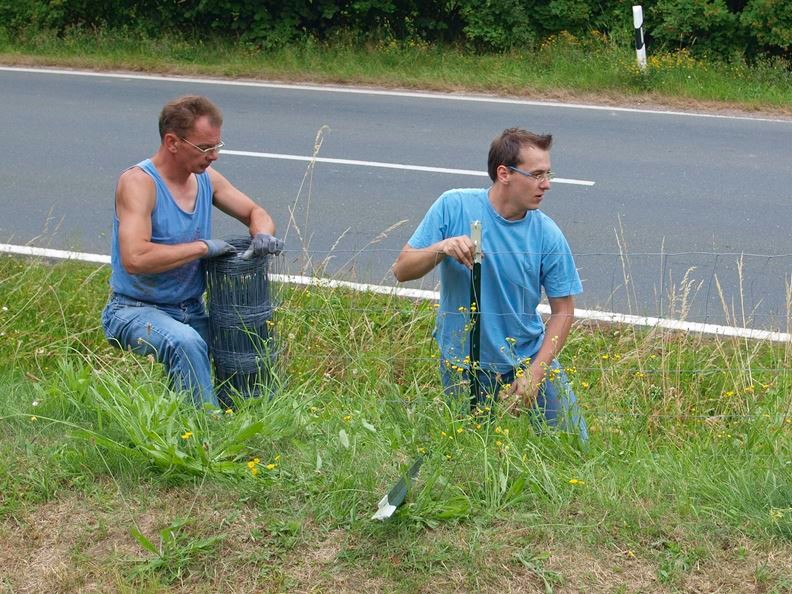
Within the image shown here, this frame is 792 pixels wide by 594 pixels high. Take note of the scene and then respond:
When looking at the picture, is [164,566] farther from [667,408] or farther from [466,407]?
[667,408]

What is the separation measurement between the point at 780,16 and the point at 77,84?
28.6ft

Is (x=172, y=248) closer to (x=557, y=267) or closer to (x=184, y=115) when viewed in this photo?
(x=184, y=115)

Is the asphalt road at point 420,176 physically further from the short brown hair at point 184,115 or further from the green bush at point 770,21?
the green bush at point 770,21

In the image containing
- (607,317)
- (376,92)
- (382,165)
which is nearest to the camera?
(607,317)

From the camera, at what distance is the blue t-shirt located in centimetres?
472

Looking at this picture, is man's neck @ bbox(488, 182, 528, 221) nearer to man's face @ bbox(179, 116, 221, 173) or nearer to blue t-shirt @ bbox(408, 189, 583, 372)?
blue t-shirt @ bbox(408, 189, 583, 372)

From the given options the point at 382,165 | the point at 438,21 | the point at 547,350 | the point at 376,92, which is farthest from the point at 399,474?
the point at 438,21

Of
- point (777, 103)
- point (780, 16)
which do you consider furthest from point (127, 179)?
point (780, 16)

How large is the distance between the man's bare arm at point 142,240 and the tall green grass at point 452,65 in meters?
9.27

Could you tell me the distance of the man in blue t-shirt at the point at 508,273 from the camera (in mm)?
4621

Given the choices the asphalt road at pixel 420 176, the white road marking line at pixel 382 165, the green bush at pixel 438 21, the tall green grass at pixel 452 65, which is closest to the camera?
the asphalt road at pixel 420 176

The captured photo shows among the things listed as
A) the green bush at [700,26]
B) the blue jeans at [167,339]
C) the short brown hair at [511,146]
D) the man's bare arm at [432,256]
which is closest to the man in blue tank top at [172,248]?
the blue jeans at [167,339]

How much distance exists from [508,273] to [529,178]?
16.5 inches

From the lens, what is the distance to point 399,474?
3939 millimetres
